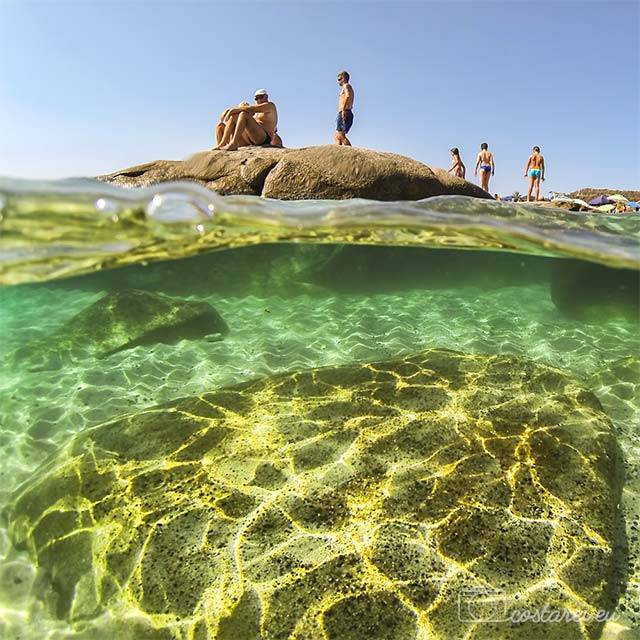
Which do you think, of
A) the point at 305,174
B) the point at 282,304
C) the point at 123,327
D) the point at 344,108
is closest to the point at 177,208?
the point at 123,327

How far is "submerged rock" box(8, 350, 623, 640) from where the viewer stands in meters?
3.37

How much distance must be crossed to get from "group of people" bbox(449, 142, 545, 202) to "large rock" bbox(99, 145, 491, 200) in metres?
6.70

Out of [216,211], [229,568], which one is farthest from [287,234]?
[229,568]

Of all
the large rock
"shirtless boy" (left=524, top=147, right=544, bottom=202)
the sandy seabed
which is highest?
"shirtless boy" (left=524, top=147, right=544, bottom=202)

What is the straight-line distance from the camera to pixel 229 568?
364 centimetres

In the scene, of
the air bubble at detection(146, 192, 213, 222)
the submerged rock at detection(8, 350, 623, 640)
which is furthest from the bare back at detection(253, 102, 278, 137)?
the submerged rock at detection(8, 350, 623, 640)

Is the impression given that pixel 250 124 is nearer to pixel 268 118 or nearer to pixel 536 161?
Result: pixel 268 118

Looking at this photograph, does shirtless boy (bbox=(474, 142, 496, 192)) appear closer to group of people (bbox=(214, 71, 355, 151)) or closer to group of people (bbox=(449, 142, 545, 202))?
group of people (bbox=(449, 142, 545, 202))

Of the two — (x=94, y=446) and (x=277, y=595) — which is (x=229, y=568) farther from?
(x=94, y=446)

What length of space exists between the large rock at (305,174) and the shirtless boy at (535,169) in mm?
9017

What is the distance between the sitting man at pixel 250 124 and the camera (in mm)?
13148

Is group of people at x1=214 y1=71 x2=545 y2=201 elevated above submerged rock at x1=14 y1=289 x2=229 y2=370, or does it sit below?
above

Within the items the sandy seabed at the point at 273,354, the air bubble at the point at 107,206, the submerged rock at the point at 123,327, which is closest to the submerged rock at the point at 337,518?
the sandy seabed at the point at 273,354

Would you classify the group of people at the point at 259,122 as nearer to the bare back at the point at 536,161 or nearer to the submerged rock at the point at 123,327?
the submerged rock at the point at 123,327
